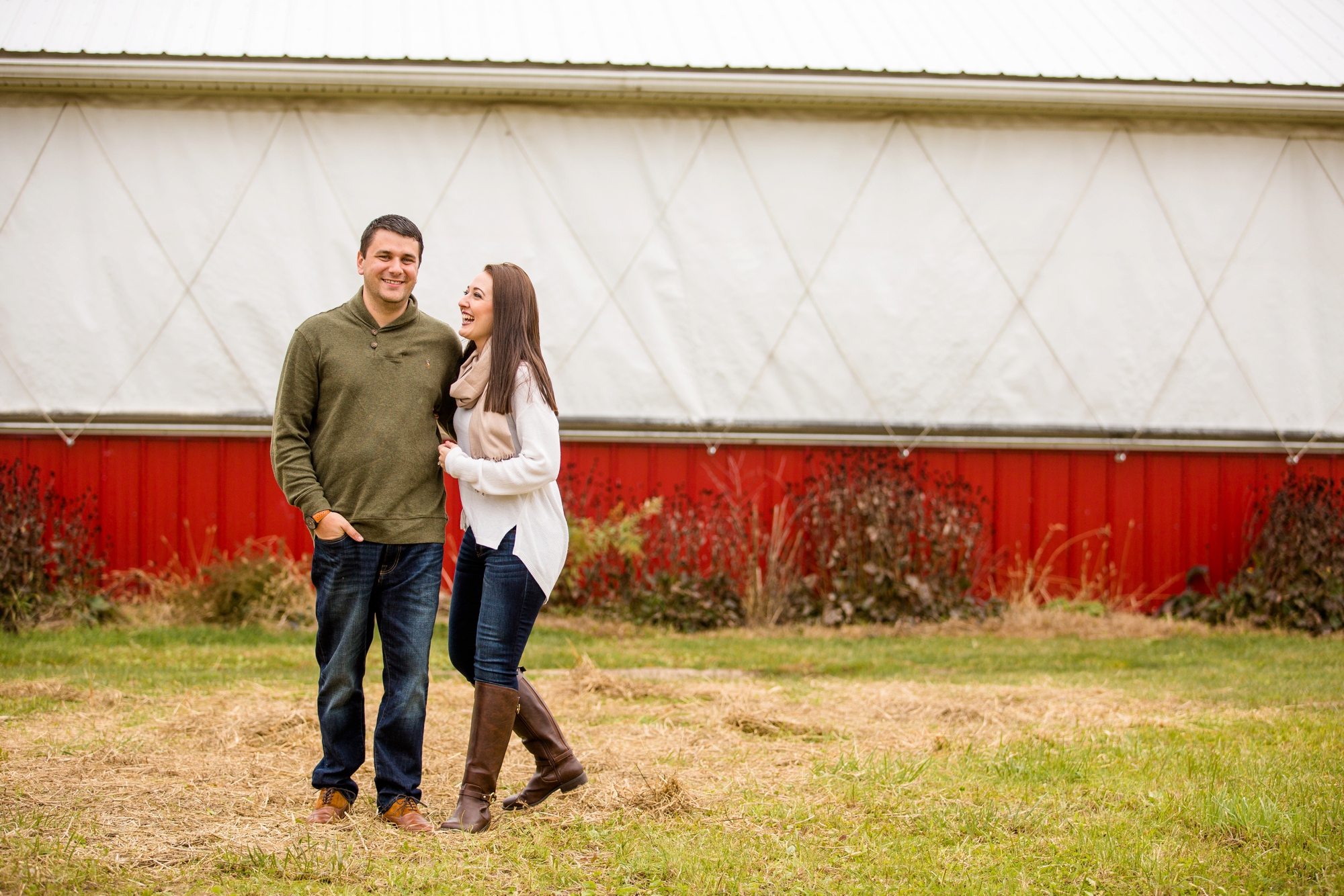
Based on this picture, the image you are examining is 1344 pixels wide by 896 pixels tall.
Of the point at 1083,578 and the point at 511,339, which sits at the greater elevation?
the point at 511,339

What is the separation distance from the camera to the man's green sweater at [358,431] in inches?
133

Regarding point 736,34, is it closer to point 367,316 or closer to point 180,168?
point 180,168

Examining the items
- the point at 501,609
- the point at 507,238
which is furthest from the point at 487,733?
the point at 507,238

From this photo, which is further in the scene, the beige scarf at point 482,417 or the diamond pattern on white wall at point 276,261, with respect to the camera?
the diamond pattern on white wall at point 276,261

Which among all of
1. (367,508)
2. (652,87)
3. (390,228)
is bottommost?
(367,508)

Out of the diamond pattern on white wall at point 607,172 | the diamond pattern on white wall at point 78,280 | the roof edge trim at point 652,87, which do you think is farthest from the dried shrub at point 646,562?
the diamond pattern on white wall at point 78,280

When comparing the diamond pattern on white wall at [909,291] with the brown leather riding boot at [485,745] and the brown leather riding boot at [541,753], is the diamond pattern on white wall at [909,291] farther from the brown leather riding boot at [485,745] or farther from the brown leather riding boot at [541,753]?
the brown leather riding boot at [485,745]

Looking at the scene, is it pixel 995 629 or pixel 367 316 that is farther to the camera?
pixel 995 629

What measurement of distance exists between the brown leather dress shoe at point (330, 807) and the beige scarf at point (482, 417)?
3.78 ft

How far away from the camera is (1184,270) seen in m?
8.14

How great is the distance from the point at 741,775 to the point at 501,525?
4.50 ft

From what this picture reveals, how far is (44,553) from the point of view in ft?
22.9

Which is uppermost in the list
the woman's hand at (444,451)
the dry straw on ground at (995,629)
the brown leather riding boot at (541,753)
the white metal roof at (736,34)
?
the white metal roof at (736,34)

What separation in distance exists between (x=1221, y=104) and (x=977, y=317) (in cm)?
229
